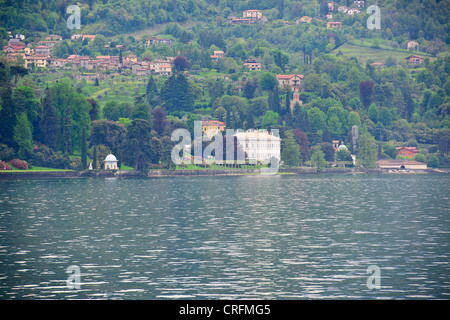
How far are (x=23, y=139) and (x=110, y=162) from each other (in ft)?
49.9

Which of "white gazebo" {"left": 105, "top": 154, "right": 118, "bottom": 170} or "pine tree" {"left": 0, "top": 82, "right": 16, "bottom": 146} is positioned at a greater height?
"pine tree" {"left": 0, "top": 82, "right": 16, "bottom": 146}

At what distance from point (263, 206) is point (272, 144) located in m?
93.2

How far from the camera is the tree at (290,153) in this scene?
153m

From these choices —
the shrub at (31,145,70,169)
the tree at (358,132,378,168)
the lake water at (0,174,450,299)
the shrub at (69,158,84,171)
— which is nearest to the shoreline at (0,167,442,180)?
the shrub at (69,158,84,171)

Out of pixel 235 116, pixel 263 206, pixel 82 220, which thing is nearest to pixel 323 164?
pixel 235 116

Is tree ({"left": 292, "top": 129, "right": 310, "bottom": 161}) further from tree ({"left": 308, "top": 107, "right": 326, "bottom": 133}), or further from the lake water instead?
the lake water

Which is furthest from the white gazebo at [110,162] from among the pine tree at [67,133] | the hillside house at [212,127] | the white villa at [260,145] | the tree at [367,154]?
the tree at [367,154]

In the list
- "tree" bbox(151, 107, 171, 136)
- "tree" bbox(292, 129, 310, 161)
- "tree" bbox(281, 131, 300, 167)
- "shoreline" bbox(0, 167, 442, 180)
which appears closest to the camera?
"shoreline" bbox(0, 167, 442, 180)

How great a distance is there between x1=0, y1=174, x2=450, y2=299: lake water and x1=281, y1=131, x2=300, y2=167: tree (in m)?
76.6

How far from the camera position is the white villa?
160 metres

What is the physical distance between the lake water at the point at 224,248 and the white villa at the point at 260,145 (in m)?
83.7

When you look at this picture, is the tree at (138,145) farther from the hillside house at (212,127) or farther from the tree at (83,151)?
the hillside house at (212,127)

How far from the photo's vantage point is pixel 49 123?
135m
